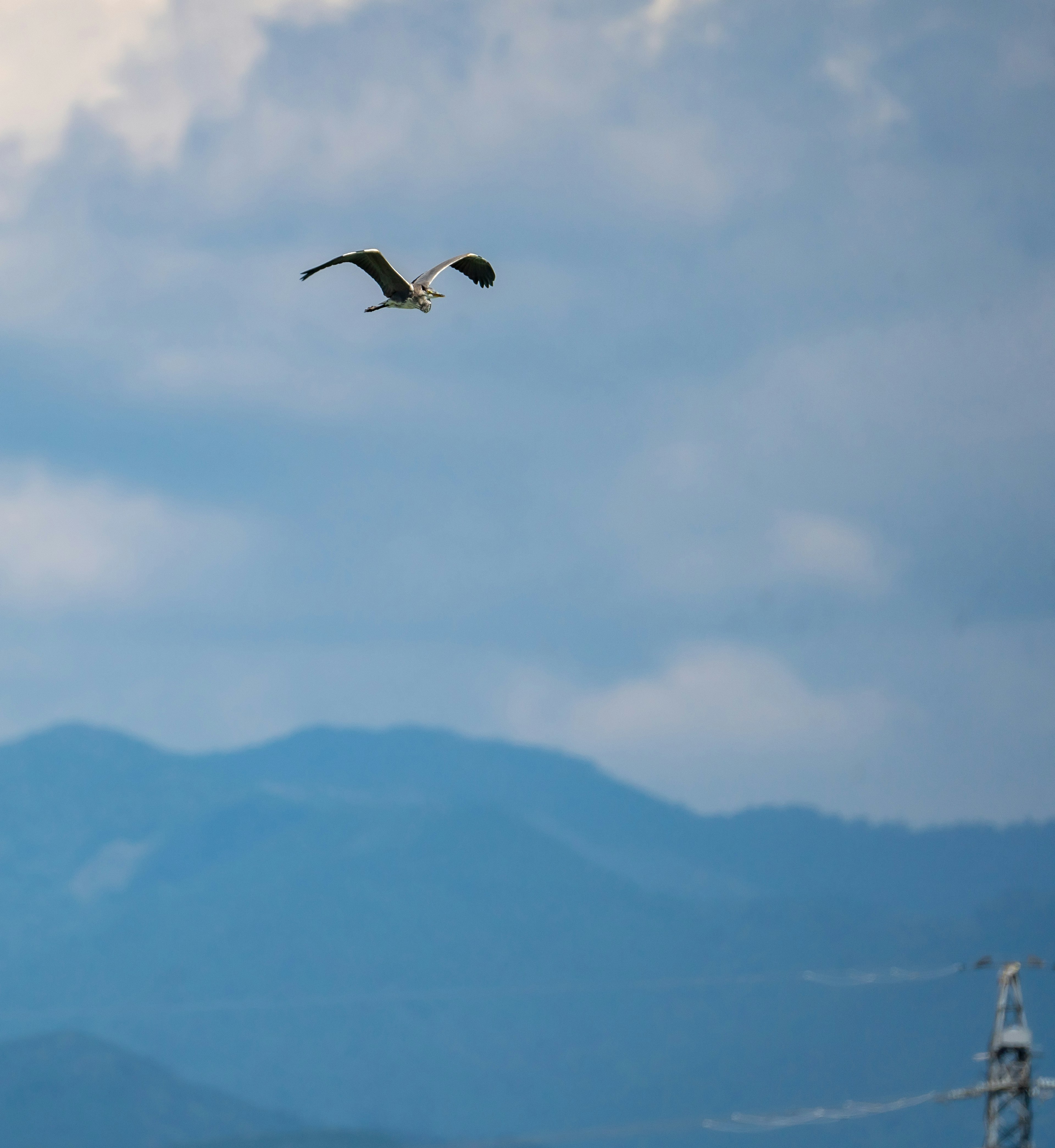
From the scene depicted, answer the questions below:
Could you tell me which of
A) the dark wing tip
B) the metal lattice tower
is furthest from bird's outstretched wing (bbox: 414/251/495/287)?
the metal lattice tower

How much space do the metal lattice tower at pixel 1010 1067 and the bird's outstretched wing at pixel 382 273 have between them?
5215cm

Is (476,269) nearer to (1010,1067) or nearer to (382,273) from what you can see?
(382,273)

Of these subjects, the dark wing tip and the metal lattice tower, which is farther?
the metal lattice tower

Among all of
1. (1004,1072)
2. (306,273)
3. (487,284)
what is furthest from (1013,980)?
(306,273)

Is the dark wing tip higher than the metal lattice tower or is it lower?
higher

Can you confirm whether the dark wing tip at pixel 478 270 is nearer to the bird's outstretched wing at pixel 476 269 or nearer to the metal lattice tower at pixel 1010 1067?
the bird's outstretched wing at pixel 476 269

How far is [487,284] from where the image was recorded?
183ft

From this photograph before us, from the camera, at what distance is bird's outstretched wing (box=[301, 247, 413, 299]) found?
167 ft

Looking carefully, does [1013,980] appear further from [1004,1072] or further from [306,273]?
[306,273]

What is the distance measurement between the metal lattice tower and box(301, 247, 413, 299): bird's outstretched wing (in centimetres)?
5215

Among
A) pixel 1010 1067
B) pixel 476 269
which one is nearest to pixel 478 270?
pixel 476 269

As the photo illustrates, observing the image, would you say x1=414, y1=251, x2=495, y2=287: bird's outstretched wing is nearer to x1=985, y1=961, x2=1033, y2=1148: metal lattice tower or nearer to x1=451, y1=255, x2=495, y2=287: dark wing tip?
x1=451, y1=255, x2=495, y2=287: dark wing tip

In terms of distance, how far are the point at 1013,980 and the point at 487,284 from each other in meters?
50.6

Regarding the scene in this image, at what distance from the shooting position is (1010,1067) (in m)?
93.3
